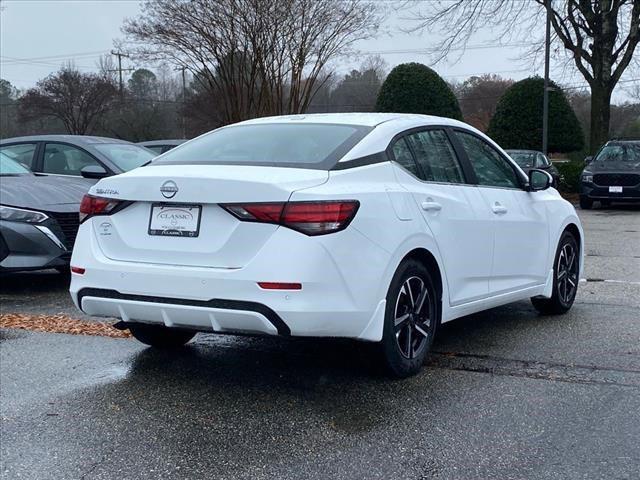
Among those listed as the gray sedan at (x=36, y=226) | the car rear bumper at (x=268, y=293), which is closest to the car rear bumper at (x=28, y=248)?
the gray sedan at (x=36, y=226)

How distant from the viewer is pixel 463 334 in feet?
19.9

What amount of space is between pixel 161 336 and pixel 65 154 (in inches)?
209

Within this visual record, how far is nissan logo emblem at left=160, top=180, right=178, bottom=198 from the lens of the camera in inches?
170

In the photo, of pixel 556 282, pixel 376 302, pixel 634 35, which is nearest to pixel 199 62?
pixel 634 35

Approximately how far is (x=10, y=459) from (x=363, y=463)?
1622 millimetres

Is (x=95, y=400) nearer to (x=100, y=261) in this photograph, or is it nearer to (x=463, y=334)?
(x=100, y=261)

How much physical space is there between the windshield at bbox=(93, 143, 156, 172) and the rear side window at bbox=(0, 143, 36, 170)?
821mm

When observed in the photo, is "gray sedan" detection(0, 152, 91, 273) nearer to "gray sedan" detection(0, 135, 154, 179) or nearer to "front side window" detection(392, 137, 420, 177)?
"gray sedan" detection(0, 135, 154, 179)

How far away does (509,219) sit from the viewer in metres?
5.86

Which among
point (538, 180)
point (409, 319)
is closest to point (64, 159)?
point (538, 180)

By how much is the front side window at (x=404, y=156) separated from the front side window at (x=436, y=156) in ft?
0.23

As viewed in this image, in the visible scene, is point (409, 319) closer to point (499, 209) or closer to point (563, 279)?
point (499, 209)

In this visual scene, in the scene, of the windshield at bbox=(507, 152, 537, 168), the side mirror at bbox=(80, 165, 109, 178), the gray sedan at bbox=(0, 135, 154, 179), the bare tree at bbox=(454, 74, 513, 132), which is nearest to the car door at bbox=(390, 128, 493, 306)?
the side mirror at bbox=(80, 165, 109, 178)

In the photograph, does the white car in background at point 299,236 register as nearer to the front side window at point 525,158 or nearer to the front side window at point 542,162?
the front side window at point 525,158
